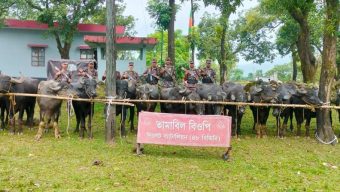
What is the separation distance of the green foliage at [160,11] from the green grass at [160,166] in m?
10.2

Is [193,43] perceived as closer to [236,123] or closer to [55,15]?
[55,15]

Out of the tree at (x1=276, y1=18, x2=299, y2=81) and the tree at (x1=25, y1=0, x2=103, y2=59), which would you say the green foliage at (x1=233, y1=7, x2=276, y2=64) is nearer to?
the tree at (x1=276, y1=18, x2=299, y2=81)

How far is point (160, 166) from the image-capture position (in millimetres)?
10055

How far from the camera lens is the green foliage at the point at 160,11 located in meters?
22.6

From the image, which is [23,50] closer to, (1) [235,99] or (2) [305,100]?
(1) [235,99]

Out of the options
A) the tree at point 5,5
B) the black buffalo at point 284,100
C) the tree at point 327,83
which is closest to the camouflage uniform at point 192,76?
the black buffalo at point 284,100

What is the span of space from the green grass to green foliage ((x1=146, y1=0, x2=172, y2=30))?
33.6ft

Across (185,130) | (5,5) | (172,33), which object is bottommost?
(185,130)

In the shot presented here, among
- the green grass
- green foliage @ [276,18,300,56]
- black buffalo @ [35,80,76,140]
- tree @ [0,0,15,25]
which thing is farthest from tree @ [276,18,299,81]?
black buffalo @ [35,80,76,140]

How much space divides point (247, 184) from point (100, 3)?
20489 mm

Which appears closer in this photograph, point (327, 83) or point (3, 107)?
point (327, 83)

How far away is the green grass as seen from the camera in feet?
27.8

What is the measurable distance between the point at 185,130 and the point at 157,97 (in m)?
4.63

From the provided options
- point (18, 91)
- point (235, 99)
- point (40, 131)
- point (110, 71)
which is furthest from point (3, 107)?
point (235, 99)
